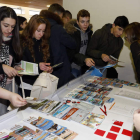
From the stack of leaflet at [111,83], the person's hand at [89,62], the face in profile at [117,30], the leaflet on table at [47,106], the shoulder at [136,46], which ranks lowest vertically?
the leaflet on table at [47,106]

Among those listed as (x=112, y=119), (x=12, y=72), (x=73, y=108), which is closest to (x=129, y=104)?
(x=112, y=119)

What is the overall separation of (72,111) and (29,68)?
64 cm

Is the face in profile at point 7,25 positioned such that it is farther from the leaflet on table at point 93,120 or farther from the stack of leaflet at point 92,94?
the leaflet on table at point 93,120

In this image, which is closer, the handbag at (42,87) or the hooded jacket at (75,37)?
the handbag at (42,87)

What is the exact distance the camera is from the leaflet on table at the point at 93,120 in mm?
1058

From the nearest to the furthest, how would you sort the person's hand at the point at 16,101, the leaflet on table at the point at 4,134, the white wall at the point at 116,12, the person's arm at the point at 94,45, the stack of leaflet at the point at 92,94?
1. the leaflet on table at the point at 4,134
2. the person's hand at the point at 16,101
3. the stack of leaflet at the point at 92,94
4. the person's arm at the point at 94,45
5. the white wall at the point at 116,12

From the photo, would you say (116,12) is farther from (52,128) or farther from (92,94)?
(52,128)

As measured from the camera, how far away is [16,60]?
5.46ft

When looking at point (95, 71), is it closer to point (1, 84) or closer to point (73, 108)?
point (73, 108)

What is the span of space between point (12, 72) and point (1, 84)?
194 millimetres

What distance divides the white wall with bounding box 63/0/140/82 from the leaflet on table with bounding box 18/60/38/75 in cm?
195

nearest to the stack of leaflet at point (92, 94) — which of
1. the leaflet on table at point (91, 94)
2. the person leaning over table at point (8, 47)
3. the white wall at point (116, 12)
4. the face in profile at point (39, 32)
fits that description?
the leaflet on table at point (91, 94)

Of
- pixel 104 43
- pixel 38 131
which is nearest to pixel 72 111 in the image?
pixel 38 131

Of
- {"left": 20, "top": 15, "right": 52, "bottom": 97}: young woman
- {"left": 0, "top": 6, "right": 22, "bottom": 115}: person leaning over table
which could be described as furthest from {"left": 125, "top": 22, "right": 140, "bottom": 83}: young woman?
{"left": 0, "top": 6, "right": 22, "bottom": 115}: person leaning over table
